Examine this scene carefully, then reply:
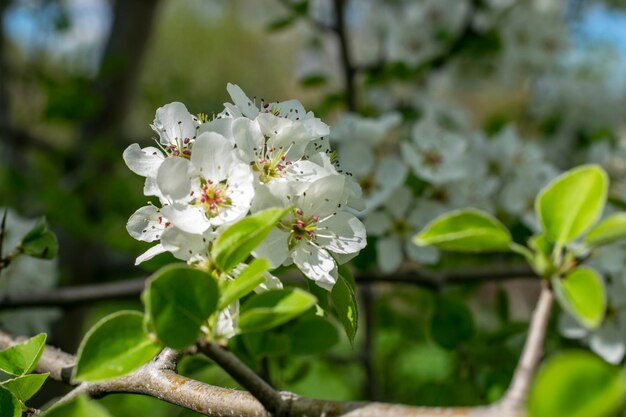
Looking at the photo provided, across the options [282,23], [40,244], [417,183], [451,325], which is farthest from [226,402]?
[282,23]

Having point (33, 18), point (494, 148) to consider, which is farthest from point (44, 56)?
point (494, 148)

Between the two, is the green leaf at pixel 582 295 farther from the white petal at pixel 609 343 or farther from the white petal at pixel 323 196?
the white petal at pixel 609 343

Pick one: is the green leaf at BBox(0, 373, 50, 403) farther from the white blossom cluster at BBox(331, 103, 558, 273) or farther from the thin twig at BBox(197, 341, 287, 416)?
the white blossom cluster at BBox(331, 103, 558, 273)

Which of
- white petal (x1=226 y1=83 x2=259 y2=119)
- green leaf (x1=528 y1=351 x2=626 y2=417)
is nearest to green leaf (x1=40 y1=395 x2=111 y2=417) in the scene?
green leaf (x1=528 y1=351 x2=626 y2=417)

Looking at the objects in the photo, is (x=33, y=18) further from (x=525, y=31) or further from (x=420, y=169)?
(x=420, y=169)

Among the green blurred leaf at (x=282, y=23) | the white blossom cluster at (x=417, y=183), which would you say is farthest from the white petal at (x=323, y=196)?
the green blurred leaf at (x=282, y=23)

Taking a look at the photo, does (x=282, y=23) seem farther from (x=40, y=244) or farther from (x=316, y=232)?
(x=316, y=232)
